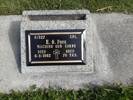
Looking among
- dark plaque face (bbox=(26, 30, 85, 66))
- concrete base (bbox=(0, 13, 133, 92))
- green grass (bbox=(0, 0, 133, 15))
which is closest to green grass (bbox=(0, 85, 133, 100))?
concrete base (bbox=(0, 13, 133, 92))

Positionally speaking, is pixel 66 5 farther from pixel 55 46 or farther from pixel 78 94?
pixel 78 94

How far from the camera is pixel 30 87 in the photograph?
499 centimetres

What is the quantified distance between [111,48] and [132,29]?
406mm

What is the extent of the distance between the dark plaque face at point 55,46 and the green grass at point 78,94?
34 cm

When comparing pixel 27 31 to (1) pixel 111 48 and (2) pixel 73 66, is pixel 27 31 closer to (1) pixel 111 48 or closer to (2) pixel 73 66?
(2) pixel 73 66

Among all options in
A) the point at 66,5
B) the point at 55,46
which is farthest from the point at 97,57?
the point at 66,5

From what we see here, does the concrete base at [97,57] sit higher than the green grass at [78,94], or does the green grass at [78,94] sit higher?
the concrete base at [97,57]

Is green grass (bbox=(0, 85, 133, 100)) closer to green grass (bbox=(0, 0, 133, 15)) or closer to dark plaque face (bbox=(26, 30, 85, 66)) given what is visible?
dark plaque face (bbox=(26, 30, 85, 66))

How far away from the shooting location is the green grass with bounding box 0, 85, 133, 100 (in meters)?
4.83

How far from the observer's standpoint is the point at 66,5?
18.7 feet

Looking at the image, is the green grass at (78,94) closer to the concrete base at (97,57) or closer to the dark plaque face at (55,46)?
the concrete base at (97,57)

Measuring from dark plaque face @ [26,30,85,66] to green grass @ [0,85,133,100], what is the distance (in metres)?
0.34

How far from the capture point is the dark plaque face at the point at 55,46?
5.00 metres

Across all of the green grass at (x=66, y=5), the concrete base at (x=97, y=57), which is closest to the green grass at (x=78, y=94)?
the concrete base at (x=97, y=57)
